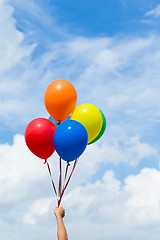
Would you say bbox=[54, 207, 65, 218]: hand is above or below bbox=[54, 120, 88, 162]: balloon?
below

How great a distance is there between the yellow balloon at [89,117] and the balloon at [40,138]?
25.9 inches

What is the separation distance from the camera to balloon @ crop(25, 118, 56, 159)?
7.40 meters

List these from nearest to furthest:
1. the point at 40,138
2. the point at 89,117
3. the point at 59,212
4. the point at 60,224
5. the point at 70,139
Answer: the point at 60,224 < the point at 59,212 < the point at 70,139 < the point at 40,138 < the point at 89,117

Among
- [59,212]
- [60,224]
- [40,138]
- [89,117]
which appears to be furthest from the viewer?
[89,117]

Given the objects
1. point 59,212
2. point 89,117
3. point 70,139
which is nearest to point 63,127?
point 70,139

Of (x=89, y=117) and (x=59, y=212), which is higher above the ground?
(x=89, y=117)

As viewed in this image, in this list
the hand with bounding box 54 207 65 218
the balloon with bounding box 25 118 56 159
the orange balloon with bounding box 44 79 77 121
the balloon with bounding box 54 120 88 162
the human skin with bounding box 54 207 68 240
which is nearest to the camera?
the human skin with bounding box 54 207 68 240

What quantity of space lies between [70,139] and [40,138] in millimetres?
793

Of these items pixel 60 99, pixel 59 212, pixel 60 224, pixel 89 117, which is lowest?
pixel 60 224

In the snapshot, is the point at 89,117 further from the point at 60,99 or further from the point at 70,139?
the point at 70,139

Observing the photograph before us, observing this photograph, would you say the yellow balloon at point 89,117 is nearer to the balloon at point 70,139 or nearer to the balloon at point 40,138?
the balloon at point 70,139

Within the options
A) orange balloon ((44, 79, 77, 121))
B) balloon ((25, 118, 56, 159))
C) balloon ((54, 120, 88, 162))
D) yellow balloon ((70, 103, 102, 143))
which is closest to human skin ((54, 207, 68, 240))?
balloon ((54, 120, 88, 162))

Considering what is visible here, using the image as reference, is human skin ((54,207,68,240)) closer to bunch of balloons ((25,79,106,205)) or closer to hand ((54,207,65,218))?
hand ((54,207,65,218))

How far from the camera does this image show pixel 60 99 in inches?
296
